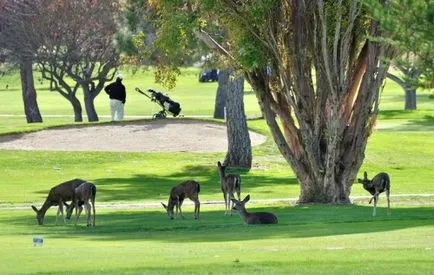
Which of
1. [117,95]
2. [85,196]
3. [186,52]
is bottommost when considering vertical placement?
[85,196]

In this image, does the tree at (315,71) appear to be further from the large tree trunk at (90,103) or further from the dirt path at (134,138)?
the large tree trunk at (90,103)

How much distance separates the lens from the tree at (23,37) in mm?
73375

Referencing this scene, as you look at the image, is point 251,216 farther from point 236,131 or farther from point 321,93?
point 236,131

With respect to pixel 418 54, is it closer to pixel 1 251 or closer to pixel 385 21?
pixel 385 21

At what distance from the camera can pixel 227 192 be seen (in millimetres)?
32625

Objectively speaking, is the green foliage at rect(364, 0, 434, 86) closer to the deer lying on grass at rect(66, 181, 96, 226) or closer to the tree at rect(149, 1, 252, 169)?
the deer lying on grass at rect(66, 181, 96, 226)

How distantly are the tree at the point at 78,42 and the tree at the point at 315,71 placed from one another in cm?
3499

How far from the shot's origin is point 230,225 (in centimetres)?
2877

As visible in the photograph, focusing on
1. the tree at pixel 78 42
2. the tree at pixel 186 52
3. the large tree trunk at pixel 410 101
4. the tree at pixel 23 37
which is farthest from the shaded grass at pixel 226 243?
the large tree trunk at pixel 410 101

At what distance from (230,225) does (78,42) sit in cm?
4597

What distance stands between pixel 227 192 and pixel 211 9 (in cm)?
533

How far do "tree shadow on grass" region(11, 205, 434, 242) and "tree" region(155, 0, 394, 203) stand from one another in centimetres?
291

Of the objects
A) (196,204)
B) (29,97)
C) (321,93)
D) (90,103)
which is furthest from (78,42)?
(196,204)

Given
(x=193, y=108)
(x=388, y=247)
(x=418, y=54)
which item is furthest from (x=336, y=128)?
(x=193, y=108)
